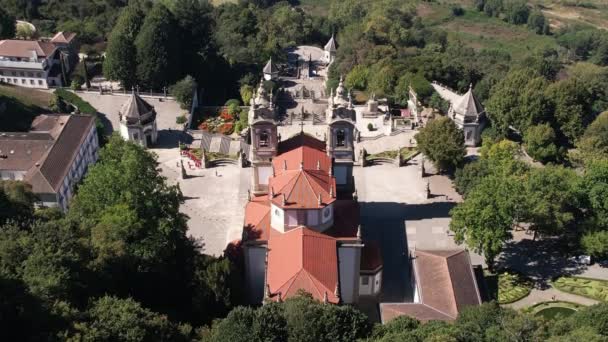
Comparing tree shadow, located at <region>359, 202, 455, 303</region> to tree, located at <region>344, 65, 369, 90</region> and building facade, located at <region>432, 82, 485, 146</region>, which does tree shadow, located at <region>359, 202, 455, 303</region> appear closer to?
building facade, located at <region>432, 82, 485, 146</region>

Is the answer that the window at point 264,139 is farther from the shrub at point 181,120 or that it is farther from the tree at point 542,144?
the tree at point 542,144

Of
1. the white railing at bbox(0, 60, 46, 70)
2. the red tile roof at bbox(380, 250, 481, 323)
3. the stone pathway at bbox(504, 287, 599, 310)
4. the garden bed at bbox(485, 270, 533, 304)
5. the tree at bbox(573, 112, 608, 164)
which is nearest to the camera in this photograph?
the red tile roof at bbox(380, 250, 481, 323)

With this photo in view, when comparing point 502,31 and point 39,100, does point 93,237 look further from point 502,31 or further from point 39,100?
point 502,31

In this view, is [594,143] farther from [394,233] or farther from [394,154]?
[394,233]

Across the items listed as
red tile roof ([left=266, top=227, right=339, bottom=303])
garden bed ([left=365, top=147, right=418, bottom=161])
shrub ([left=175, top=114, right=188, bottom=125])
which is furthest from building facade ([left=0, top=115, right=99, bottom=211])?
garden bed ([left=365, top=147, right=418, bottom=161])

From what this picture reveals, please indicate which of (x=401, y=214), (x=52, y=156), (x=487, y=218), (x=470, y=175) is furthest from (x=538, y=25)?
(x=52, y=156)

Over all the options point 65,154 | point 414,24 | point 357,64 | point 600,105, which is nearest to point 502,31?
point 414,24
